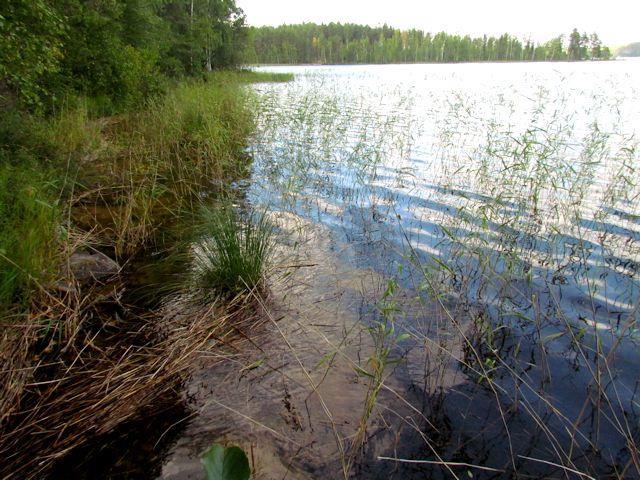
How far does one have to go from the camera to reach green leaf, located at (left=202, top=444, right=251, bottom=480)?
3.47ft

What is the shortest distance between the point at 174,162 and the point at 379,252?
5.34m

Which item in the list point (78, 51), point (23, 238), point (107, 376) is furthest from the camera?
point (78, 51)

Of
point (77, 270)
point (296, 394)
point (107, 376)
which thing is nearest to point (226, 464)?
point (296, 394)

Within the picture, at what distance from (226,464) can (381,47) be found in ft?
322

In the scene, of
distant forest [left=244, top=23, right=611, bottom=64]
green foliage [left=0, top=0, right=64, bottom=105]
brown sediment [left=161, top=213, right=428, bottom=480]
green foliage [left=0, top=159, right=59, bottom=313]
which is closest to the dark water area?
brown sediment [left=161, top=213, right=428, bottom=480]

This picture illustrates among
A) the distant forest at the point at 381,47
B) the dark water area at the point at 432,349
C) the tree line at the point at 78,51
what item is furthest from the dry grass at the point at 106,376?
the distant forest at the point at 381,47

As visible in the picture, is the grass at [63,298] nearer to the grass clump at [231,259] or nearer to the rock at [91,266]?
the grass clump at [231,259]

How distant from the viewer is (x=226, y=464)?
1089mm

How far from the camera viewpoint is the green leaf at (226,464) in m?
1.06

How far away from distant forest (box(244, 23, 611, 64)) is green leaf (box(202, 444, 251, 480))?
65.2 meters

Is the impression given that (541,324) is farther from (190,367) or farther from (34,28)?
(34,28)

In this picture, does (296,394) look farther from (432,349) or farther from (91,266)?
(91,266)

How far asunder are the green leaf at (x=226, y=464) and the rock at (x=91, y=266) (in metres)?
3.51

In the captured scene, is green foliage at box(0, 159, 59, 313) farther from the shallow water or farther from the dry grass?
the shallow water
